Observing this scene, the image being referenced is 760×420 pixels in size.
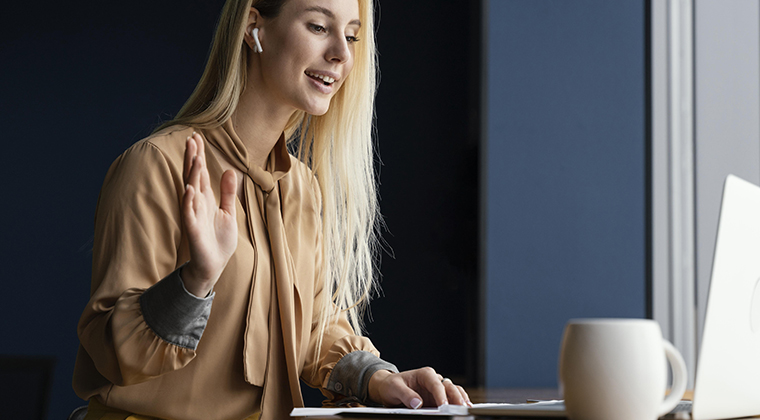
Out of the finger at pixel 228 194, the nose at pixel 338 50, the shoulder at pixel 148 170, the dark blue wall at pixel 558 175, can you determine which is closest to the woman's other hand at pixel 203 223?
the finger at pixel 228 194

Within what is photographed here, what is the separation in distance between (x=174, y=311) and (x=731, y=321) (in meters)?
0.63

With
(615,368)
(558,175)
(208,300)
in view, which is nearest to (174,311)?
(208,300)

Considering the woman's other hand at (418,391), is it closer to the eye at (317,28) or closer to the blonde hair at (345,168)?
the blonde hair at (345,168)

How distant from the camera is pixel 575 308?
207 cm

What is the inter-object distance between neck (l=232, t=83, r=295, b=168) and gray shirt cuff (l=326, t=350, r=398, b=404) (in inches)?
15.8

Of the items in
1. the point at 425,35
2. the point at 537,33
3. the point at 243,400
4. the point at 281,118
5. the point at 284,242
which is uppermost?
the point at 425,35

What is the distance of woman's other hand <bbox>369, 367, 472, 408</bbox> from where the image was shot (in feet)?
3.06

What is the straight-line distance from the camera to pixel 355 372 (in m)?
1.08

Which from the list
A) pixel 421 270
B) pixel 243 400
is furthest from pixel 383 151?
pixel 243 400

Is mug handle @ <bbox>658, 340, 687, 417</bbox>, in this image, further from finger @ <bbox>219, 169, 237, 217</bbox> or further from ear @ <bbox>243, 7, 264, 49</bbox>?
ear @ <bbox>243, 7, 264, 49</bbox>

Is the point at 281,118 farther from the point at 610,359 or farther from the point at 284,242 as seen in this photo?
the point at 610,359

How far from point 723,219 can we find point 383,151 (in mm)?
2457

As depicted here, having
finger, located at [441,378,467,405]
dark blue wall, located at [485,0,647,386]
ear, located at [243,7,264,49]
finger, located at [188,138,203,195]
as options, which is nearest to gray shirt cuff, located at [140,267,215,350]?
finger, located at [188,138,203,195]

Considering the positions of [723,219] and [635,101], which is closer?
[723,219]
